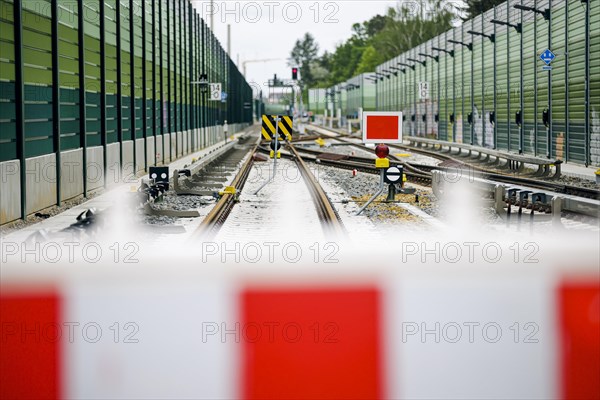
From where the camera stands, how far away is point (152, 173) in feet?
56.0

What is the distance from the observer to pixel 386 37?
114812mm

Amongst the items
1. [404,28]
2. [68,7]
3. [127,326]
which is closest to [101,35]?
[68,7]

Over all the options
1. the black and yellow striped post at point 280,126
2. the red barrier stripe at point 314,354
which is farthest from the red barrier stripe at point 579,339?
the black and yellow striped post at point 280,126

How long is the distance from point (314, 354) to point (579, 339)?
2.19 ft

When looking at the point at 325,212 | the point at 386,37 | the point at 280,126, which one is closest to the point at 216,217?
the point at 325,212

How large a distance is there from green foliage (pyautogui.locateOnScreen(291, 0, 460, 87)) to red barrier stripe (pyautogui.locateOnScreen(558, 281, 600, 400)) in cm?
7870

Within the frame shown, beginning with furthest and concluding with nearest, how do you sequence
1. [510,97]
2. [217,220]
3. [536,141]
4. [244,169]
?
1. [510,97]
2. [536,141]
3. [244,169]
4. [217,220]

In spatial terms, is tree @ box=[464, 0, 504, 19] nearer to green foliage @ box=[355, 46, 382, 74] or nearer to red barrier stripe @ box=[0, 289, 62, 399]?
green foliage @ box=[355, 46, 382, 74]

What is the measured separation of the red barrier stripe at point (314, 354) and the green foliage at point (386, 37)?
259 ft

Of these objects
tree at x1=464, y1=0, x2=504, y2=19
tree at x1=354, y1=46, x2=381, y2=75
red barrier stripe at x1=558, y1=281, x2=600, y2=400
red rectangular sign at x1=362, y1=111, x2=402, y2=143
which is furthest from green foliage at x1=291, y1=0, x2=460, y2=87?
red barrier stripe at x1=558, y1=281, x2=600, y2=400

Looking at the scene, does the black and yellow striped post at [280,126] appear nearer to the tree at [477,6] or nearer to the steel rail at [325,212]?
the steel rail at [325,212]

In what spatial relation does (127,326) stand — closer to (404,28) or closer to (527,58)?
(527,58)

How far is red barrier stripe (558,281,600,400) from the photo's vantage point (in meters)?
2.25

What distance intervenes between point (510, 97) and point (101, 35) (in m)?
24.3
